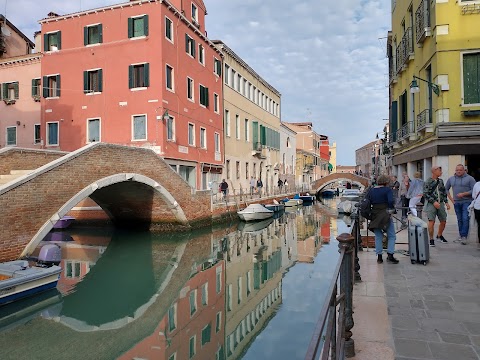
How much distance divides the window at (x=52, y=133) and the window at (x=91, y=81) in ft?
8.14

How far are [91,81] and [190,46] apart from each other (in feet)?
17.2

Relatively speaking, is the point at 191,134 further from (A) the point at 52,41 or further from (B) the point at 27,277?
(B) the point at 27,277

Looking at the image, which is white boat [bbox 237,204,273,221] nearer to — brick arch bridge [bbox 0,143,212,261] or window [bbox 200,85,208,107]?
brick arch bridge [bbox 0,143,212,261]

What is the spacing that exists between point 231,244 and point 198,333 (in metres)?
8.11

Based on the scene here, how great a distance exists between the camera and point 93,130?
62.8 feet

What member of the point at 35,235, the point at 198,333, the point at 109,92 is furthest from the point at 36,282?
the point at 109,92

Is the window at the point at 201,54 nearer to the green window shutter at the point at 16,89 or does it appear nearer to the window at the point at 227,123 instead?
the window at the point at 227,123

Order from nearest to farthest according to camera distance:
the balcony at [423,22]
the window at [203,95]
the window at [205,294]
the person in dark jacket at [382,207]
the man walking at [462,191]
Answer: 1. the person in dark jacket at [382,207]
2. the man walking at [462,191]
3. the window at [205,294]
4. the balcony at [423,22]
5. the window at [203,95]

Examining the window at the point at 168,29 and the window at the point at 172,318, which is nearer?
the window at the point at 172,318

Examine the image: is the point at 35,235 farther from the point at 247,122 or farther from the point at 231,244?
the point at 247,122

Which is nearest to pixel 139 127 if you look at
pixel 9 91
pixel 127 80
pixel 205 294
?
pixel 127 80

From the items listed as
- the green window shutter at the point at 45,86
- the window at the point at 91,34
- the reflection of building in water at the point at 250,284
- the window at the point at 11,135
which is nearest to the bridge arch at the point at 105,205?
the reflection of building in water at the point at 250,284

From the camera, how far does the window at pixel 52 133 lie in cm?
2002

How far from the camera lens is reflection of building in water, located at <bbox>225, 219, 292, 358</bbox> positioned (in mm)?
6432
